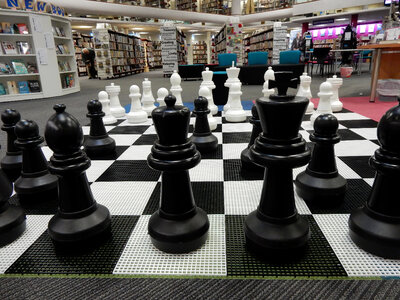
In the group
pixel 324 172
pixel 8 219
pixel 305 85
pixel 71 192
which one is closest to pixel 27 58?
pixel 305 85

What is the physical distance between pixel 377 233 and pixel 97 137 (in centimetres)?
163

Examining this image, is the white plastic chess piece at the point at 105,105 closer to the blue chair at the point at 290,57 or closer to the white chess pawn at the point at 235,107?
the white chess pawn at the point at 235,107

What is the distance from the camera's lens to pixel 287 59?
8.45 metres

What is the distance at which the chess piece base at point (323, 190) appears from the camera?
1113 millimetres

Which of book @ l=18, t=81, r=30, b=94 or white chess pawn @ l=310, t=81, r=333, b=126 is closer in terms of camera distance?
white chess pawn @ l=310, t=81, r=333, b=126

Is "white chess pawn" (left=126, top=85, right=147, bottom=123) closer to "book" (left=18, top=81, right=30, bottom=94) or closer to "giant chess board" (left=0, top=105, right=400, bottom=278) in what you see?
"giant chess board" (left=0, top=105, right=400, bottom=278)

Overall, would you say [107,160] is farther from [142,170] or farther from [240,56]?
[240,56]

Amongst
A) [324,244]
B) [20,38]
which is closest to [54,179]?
[324,244]

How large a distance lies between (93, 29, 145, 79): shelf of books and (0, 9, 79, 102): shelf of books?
567cm

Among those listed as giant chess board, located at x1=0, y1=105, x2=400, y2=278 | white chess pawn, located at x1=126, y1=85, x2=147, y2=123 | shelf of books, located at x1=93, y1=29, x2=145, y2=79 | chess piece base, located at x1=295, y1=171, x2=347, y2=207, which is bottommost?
giant chess board, located at x1=0, y1=105, x2=400, y2=278

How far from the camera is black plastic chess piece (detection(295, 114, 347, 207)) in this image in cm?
111

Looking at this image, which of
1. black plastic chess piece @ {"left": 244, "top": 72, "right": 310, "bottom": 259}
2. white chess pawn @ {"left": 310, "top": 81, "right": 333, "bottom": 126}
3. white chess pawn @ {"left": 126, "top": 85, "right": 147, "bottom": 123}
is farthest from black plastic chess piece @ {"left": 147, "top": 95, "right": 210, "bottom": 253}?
white chess pawn @ {"left": 126, "top": 85, "right": 147, "bottom": 123}

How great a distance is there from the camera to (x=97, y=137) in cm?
185

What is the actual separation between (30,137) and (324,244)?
49.1 inches
